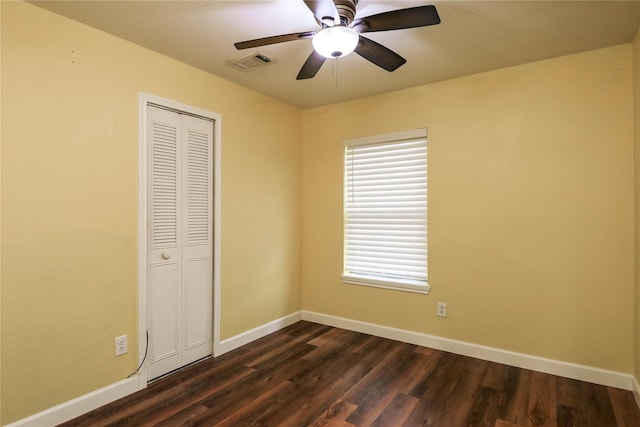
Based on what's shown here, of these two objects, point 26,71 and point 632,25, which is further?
point 632,25

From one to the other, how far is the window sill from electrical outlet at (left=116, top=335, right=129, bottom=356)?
7.22 feet

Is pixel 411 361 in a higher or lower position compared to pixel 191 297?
lower

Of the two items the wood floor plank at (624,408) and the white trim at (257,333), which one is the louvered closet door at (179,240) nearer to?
the white trim at (257,333)

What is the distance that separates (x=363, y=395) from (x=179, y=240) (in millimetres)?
1900

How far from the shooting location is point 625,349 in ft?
8.23

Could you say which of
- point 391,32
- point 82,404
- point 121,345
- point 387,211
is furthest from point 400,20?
point 82,404

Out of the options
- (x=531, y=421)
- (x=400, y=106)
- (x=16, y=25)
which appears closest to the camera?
(x=16, y=25)

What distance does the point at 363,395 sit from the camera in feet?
8.07

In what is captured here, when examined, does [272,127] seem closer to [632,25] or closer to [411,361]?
[411,361]

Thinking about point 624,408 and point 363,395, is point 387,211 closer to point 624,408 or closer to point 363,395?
point 363,395

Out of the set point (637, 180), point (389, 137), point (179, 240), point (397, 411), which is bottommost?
point (397, 411)

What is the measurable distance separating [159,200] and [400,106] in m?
2.46

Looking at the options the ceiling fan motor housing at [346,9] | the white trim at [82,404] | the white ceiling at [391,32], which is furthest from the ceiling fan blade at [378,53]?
the white trim at [82,404]

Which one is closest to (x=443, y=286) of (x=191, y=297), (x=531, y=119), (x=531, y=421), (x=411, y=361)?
(x=411, y=361)
